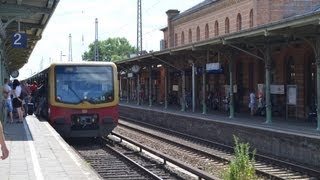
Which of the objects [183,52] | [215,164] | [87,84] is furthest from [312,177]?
[183,52]

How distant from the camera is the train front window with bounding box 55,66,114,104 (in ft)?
62.1

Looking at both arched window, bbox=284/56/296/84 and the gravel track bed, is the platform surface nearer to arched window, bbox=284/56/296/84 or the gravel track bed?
the gravel track bed

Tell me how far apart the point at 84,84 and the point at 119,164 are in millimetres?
4389

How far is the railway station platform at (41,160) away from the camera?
9847 mm

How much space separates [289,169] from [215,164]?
189 centimetres

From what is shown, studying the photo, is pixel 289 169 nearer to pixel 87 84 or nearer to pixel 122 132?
pixel 87 84

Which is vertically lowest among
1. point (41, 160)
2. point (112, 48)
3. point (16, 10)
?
point (41, 160)

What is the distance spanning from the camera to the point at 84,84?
19.1 meters

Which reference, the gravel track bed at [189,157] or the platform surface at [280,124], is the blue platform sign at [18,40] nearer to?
the gravel track bed at [189,157]

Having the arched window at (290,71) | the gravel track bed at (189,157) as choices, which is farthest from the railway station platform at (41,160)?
the arched window at (290,71)

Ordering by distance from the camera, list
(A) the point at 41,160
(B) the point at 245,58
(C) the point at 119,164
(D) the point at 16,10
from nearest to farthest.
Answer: (A) the point at 41,160
(C) the point at 119,164
(D) the point at 16,10
(B) the point at 245,58

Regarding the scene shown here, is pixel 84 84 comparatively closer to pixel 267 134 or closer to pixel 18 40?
pixel 18 40

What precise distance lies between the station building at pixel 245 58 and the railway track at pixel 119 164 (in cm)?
537

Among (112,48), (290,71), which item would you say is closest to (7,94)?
(290,71)
